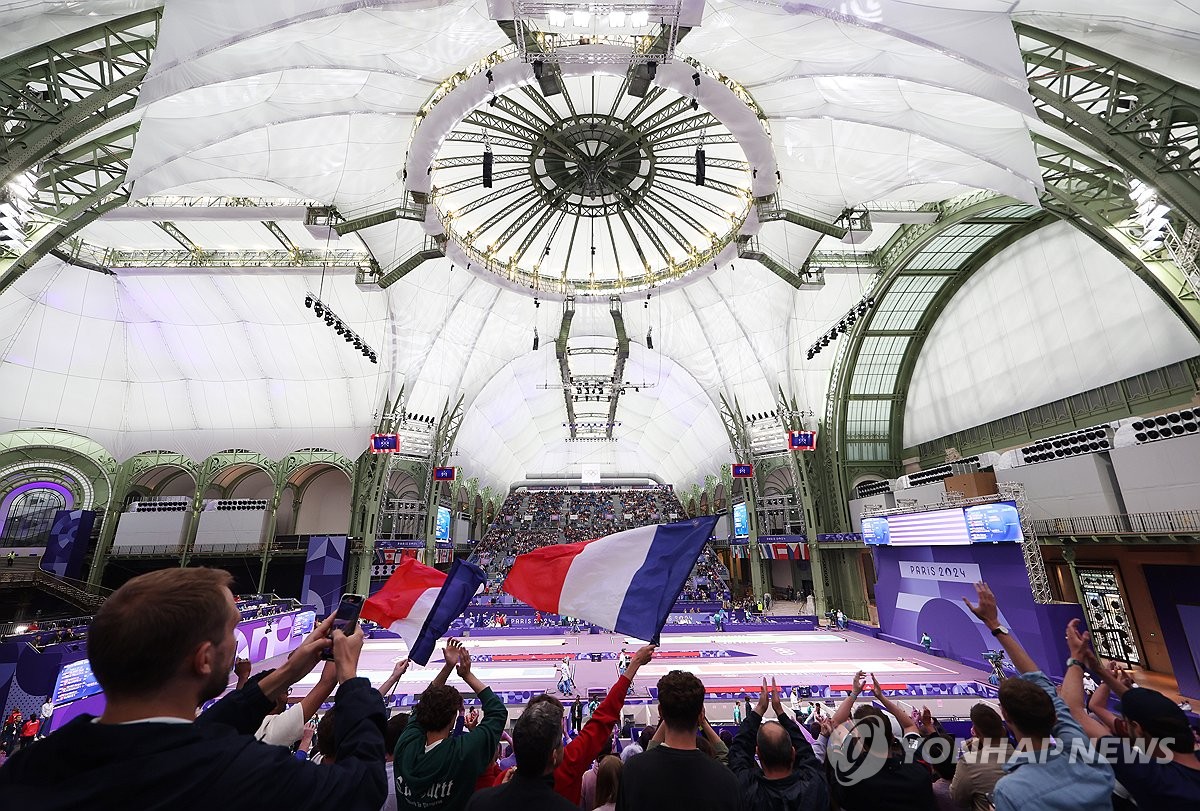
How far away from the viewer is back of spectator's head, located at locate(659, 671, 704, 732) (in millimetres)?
3131

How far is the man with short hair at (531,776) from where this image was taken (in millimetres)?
2770

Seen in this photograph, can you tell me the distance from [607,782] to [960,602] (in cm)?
2160

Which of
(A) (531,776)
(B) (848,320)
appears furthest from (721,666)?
(A) (531,776)

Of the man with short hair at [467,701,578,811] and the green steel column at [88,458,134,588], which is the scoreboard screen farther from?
the man with short hair at [467,701,578,811]

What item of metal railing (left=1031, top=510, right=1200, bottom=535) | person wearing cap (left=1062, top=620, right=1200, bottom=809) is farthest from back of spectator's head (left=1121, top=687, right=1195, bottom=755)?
metal railing (left=1031, top=510, right=1200, bottom=535)

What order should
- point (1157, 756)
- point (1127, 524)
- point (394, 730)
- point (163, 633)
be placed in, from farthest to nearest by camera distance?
point (1127, 524), point (394, 730), point (1157, 756), point (163, 633)

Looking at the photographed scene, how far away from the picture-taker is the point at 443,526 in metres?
37.9

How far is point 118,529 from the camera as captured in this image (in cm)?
3212

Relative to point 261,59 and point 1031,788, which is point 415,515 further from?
point 1031,788

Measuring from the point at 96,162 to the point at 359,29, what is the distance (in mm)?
7795

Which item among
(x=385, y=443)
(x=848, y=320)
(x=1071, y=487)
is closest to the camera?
(x=1071, y=487)

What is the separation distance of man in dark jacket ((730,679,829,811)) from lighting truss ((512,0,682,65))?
471 inches

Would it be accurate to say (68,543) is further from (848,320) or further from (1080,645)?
(848,320)

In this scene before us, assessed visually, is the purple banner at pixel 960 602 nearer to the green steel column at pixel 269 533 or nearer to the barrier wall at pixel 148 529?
the green steel column at pixel 269 533
